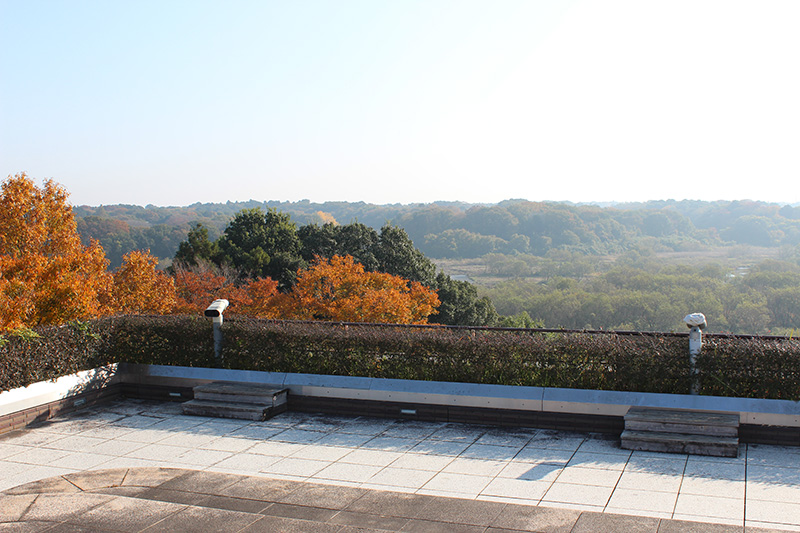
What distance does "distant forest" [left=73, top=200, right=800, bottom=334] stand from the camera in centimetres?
7956

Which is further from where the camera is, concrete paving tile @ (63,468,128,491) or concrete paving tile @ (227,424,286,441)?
concrete paving tile @ (227,424,286,441)

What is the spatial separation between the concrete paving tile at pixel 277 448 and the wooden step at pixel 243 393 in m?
0.95

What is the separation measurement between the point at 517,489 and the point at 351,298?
76.1ft

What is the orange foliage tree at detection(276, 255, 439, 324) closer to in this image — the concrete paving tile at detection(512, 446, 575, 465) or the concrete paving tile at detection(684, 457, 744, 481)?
the concrete paving tile at detection(512, 446, 575, 465)

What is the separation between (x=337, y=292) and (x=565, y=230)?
10622cm

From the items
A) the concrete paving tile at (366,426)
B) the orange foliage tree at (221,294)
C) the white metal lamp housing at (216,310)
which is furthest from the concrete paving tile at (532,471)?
the orange foliage tree at (221,294)

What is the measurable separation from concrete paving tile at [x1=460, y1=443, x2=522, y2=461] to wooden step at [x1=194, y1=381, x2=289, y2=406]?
8.22ft

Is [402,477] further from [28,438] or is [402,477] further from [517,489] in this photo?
[28,438]

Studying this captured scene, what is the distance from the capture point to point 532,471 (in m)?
5.65

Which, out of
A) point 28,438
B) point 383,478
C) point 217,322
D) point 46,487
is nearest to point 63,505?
point 46,487

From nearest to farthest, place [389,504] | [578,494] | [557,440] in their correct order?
[389,504], [578,494], [557,440]

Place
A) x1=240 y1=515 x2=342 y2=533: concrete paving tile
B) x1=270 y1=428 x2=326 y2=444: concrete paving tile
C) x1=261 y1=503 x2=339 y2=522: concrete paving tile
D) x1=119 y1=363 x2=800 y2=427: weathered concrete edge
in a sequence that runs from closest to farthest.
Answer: x1=240 y1=515 x2=342 y2=533: concrete paving tile
x1=261 y1=503 x2=339 y2=522: concrete paving tile
x1=119 y1=363 x2=800 y2=427: weathered concrete edge
x1=270 y1=428 x2=326 y2=444: concrete paving tile

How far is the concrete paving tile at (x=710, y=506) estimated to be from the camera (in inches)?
179

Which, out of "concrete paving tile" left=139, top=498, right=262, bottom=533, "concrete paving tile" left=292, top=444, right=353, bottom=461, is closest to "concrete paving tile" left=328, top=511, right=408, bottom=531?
"concrete paving tile" left=139, top=498, right=262, bottom=533
